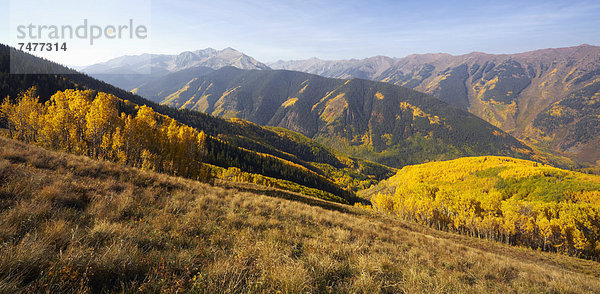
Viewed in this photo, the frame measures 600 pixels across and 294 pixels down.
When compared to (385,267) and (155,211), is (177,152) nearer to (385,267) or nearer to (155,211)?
(155,211)

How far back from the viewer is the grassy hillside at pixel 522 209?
196 feet

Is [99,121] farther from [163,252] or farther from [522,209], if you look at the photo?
[522,209]

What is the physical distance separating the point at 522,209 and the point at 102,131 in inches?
4354

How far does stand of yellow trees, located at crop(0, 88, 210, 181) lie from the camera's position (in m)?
35.0

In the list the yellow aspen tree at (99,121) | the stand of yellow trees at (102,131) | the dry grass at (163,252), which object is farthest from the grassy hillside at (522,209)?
the yellow aspen tree at (99,121)

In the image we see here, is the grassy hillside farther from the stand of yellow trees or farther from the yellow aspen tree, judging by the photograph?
the yellow aspen tree

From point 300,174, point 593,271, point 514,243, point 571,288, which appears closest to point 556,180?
point 514,243

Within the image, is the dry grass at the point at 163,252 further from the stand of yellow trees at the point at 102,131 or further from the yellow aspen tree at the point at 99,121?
the stand of yellow trees at the point at 102,131

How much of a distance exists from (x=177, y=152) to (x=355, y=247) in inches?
2112

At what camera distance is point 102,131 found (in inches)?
1432

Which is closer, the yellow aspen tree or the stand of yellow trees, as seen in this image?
the yellow aspen tree

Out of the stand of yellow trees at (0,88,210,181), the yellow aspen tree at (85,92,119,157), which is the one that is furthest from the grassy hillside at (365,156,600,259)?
the yellow aspen tree at (85,92,119,157)

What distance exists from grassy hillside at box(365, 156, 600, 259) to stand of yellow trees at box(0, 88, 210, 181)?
82354mm

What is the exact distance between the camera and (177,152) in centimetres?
5153
